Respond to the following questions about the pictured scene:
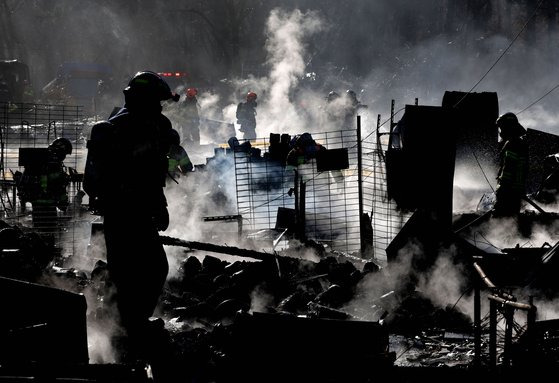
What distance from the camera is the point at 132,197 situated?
4.85 m

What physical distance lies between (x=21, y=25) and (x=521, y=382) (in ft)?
142

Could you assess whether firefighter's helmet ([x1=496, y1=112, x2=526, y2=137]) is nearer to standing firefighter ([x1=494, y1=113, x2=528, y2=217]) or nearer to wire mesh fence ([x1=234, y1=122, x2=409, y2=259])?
standing firefighter ([x1=494, y1=113, x2=528, y2=217])

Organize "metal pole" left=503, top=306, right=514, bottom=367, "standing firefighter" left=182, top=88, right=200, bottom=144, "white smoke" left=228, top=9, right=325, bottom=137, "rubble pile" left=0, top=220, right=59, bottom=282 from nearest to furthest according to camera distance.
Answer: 1. "metal pole" left=503, top=306, right=514, bottom=367
2. "rubble pile" left=0, top=220, right=59, bottom=282
3. "standing firefighter" left=182, top=88, right=200, bottom=144
4. "white smoke" left=228, top=9, right=325, bottom=137

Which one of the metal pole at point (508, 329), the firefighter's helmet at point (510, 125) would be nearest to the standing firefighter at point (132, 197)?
the metal pole at point (508, 329)

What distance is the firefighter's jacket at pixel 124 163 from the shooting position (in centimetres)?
479

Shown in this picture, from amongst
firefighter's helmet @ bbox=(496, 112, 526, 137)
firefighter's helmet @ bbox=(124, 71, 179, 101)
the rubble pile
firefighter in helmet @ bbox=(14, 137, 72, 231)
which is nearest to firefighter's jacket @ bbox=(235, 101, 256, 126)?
firefighter in helmet @ bbox=(14, 137, 72, 231)

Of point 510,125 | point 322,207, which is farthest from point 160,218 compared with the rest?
point 510,125

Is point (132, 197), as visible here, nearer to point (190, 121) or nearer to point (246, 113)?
point (246, 113)

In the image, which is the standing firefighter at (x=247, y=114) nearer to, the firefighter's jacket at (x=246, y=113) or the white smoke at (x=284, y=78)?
the firefighter's jacket at (x=246, y=113)

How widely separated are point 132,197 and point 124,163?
0.27m

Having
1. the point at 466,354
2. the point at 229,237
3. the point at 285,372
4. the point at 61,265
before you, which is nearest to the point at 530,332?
the point at 285,372

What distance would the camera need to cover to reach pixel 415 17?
3488 cm

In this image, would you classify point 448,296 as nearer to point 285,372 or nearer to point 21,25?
point 285,372

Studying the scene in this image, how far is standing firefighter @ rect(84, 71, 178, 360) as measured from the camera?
4.80 metres
